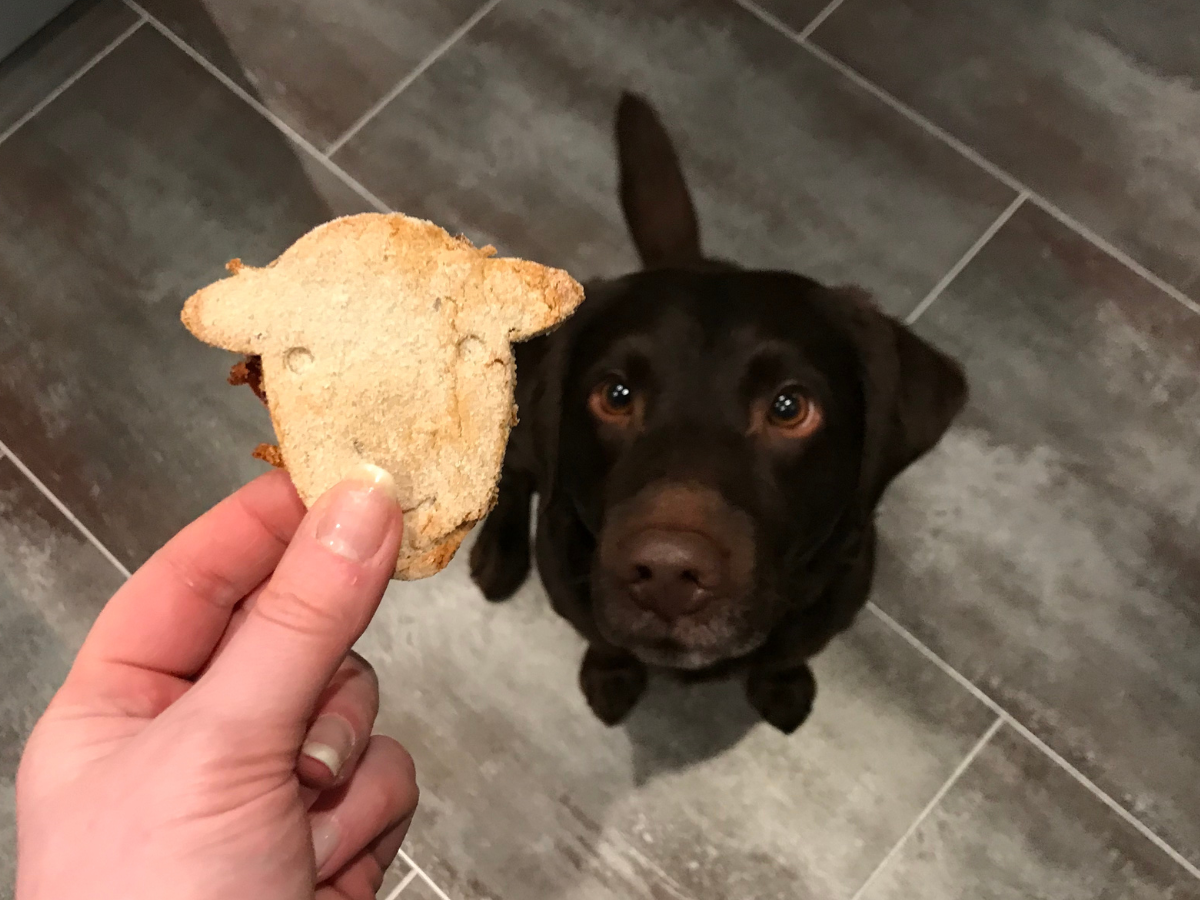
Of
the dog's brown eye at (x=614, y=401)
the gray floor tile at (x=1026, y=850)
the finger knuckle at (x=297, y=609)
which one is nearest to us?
the finger knuckle at (x=297, y=609)

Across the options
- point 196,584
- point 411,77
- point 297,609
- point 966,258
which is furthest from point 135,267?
point 966,258

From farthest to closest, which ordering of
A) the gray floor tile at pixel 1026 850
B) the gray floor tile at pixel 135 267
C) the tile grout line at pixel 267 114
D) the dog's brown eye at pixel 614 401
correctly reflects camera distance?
1. the tile grout line at pixel 267 114
2. the gray floor tile at pixel 135 267
3. the gray floor tile at pixel 1026 850
4. the dog's brown eye at pixel 614 401

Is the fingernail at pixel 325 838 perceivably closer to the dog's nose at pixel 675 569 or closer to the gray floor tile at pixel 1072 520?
the dog's nose at pixel 675 569

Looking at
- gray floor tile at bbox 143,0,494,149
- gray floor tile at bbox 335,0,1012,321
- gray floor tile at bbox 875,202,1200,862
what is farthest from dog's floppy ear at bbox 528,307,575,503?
gray floor tile at bbox 143,0,494,149

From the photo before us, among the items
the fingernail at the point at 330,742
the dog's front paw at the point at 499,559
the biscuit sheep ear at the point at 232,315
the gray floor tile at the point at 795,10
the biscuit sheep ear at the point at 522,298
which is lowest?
the dog's front paw at the point at 499,559

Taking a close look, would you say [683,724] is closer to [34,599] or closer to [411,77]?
[34,599]

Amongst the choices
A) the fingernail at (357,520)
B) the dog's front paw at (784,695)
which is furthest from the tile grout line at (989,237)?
the fingernail at (357,520)

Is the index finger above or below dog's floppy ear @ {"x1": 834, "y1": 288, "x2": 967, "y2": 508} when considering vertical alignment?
below

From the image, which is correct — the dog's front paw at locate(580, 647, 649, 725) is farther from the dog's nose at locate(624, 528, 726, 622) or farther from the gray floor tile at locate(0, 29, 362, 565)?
the gray floor tile at locate(0, 29, 362, 565)
